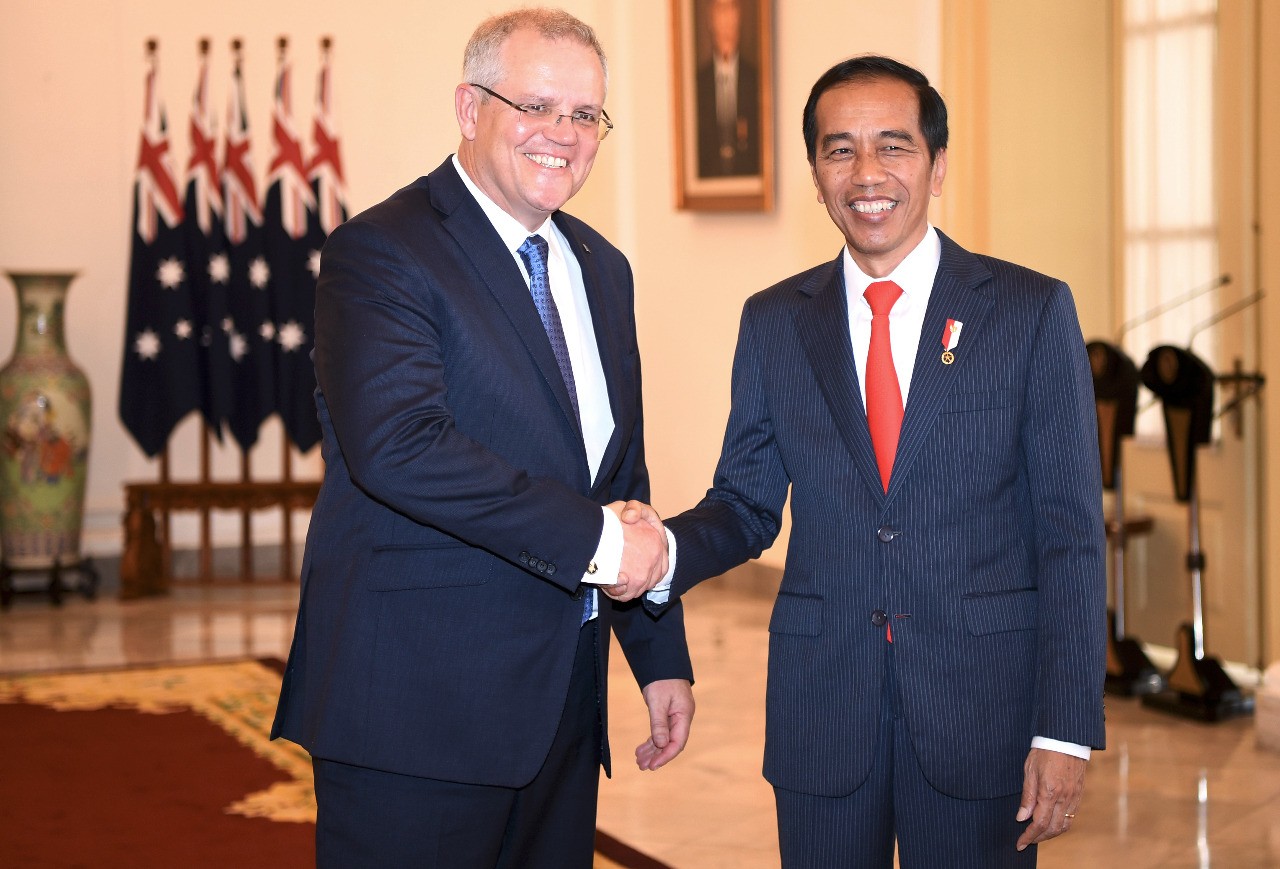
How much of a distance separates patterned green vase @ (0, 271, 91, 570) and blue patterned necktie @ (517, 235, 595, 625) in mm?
6411

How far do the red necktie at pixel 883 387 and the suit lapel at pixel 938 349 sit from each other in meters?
0.04

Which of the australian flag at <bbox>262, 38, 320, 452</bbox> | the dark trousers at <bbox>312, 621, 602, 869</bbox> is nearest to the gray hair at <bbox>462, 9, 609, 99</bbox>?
the dark trousers at <bbox>312, 621, 602, 869</bbox>

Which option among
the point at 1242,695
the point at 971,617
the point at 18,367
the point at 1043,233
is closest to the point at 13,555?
the point at 18,367

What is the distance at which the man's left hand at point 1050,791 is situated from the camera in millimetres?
2098

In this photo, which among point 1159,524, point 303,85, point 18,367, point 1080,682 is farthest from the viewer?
point 303,85

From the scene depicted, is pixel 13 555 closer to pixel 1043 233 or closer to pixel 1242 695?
pixel 1043 233

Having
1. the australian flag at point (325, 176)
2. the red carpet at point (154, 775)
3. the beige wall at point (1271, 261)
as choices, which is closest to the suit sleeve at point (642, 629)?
the red carpet at point (154, 775)

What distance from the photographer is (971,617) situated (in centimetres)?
216

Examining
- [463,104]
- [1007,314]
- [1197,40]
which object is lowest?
[1007,314]

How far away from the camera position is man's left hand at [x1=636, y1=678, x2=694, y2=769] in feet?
8.59

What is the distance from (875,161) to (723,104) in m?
6.00

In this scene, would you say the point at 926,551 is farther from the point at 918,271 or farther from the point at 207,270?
the point at 207,270

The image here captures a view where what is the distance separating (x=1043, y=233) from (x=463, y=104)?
5078mm

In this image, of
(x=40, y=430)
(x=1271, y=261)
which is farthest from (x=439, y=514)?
(x=40, y=430)
